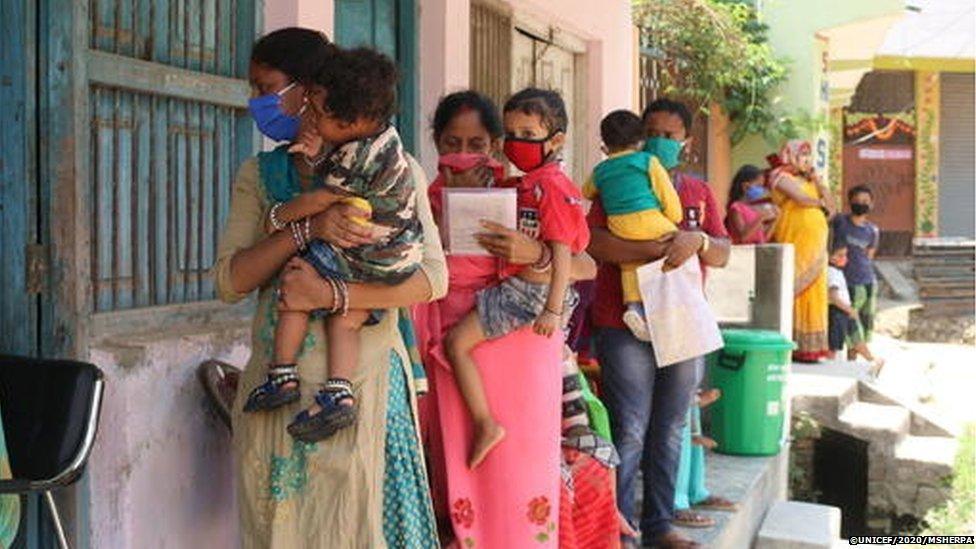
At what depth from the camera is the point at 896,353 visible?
12.7 meters

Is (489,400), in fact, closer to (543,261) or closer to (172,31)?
(543,261)

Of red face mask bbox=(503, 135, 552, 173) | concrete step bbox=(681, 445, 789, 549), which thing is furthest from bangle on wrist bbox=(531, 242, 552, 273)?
concrete step bbox=(681, 445, 789, 549)

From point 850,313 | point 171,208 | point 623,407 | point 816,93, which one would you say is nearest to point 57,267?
point 171,208

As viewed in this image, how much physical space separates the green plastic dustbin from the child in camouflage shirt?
12.7ft

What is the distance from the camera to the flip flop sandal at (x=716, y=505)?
4.87 meters

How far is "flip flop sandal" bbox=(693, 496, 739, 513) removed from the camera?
487cm

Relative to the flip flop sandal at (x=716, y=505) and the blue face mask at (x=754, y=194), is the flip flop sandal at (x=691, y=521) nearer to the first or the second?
the flip flop sandal at (x=716, y=505)

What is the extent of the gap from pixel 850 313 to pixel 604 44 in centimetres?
392

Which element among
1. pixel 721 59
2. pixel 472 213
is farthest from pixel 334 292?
pixel 721 59

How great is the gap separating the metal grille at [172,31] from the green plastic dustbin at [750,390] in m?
3.37

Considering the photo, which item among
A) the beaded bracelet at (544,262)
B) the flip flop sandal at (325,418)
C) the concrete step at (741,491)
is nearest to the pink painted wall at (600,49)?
the concrete step at (741,491)

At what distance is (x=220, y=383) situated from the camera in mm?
2965

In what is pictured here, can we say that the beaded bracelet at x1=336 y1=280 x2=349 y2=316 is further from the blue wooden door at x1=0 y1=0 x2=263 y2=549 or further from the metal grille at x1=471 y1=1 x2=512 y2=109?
the metal grille at x1=471 y1=1 x2=512 y2=109

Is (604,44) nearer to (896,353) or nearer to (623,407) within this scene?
(623,407)
